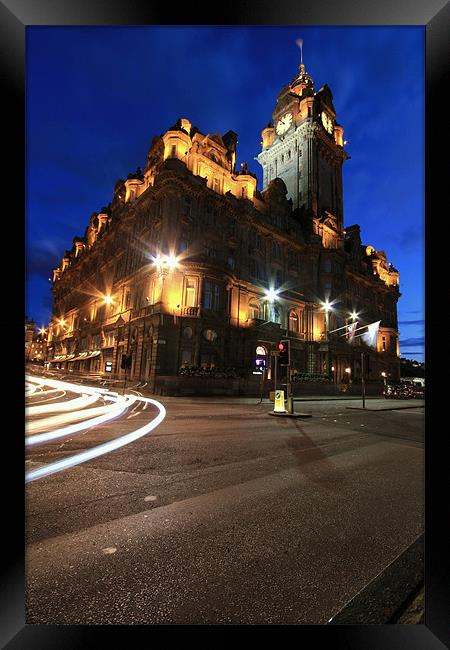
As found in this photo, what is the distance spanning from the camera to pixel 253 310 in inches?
1487

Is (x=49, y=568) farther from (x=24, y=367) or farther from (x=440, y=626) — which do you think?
(x=440, y=626)

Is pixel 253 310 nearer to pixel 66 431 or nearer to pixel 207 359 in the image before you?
pixel 207 359

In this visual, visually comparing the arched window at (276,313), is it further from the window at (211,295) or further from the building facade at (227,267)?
the window at (211,295)

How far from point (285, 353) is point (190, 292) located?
18537mm

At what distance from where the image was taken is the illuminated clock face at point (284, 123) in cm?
5766

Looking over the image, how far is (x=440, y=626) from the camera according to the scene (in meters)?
1.48

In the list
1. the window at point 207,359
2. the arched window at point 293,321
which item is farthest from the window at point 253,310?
the window at point 207,359

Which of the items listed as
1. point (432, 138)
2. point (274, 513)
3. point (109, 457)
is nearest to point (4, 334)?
point (432, 138)

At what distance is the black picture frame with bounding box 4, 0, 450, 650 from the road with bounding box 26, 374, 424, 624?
2.96 feet

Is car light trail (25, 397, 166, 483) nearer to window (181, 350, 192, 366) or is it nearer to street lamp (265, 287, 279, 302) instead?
window (181, 350, 192, 366)

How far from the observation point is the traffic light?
14625 millimetres

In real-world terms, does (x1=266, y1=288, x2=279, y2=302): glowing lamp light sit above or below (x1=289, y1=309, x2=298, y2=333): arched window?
above

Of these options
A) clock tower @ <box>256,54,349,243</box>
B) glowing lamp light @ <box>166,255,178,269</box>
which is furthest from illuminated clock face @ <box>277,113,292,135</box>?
glowing lamp light @ <box>166,255,178,269</box>

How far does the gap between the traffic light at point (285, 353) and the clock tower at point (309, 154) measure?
130 ft
